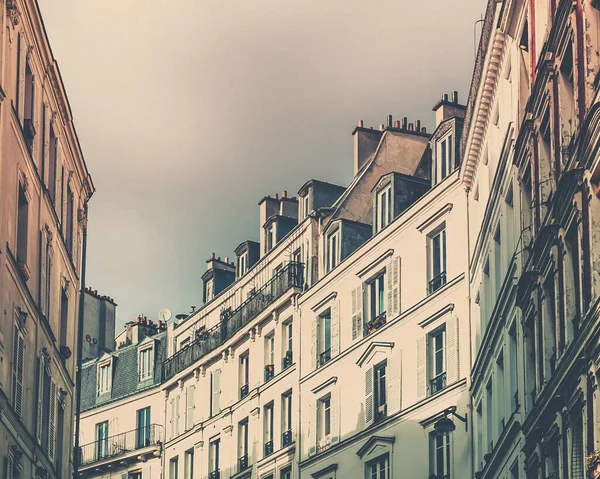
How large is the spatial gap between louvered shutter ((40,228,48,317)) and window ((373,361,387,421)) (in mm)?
15599

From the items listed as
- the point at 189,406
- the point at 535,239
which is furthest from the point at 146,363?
the point at 535,239

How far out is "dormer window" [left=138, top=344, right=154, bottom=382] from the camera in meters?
72.4

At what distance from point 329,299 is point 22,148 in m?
22.3

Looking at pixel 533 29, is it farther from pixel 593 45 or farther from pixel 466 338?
pixel 466 338

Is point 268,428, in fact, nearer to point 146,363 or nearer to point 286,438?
point 286,438

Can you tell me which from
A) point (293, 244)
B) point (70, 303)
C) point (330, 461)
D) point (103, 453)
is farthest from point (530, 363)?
point (103, 453)

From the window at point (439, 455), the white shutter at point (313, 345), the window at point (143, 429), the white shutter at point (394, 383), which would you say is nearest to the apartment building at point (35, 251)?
the white shutter at point (394, 383)

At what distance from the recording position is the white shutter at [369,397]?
52031 mm

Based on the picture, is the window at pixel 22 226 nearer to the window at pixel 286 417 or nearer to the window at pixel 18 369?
the window at pixel 18 369

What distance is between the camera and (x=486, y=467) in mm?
40625

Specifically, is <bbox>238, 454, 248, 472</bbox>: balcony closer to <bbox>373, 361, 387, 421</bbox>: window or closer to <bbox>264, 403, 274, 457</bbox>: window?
<bbox>264, 403, 274, 457</bbox>: window

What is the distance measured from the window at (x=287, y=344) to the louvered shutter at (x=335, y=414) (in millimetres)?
4331

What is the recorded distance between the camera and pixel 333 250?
57.3 meters

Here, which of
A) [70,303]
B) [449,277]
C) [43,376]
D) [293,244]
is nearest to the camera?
[43,376]
